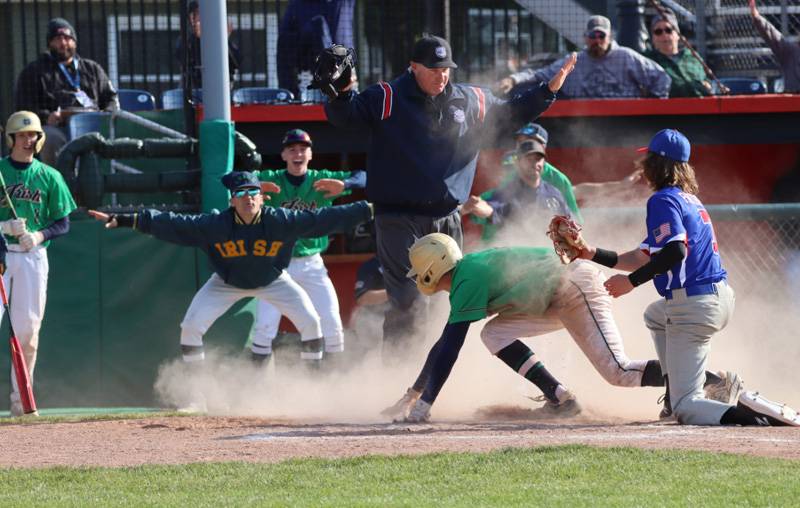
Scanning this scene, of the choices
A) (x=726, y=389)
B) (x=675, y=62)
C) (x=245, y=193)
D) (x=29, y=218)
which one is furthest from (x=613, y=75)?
(x=29, y=218)

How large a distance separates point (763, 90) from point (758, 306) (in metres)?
3.54

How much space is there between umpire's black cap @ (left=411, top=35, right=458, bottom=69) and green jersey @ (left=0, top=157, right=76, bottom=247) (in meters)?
3.05

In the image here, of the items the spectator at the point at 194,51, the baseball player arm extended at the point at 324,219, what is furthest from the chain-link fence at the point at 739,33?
the baseball player arm extended at the point at 324,219

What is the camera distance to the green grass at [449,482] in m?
5.41

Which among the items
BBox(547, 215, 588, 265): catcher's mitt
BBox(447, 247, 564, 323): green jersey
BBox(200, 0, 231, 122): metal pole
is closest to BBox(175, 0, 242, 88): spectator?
→ BBox(200, 0, 231, 122): metal pole

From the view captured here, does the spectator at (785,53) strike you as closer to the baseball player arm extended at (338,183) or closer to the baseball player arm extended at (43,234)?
the baseball player arm extended at (338,183)

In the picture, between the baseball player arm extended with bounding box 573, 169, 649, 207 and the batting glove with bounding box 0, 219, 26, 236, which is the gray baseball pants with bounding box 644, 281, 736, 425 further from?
the batting glove with bounding box 0, 219, 26, 236

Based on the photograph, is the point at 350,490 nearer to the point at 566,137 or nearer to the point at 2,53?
the point at 566,137

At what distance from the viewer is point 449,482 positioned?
19.0 ft

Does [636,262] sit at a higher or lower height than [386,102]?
lower

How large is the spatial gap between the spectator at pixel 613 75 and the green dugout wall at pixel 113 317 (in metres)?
3.63

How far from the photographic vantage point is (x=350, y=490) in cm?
566

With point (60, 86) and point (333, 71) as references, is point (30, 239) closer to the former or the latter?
point (60, 86)

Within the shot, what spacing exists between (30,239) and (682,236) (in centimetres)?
476
